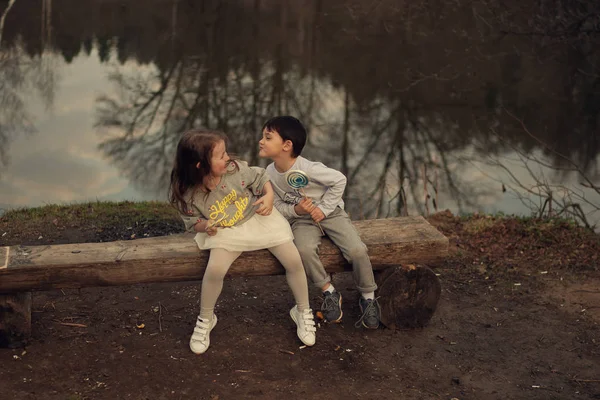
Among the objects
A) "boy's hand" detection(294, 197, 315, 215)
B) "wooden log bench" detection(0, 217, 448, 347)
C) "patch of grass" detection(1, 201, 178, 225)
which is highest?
"boy's hand" detection(294, 197, 315, 215)

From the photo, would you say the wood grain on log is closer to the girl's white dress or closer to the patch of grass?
the girl's white dress

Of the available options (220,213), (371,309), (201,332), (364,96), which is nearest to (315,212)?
(220,213)

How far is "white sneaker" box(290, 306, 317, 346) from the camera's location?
4.59m

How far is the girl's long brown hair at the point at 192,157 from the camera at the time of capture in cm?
424

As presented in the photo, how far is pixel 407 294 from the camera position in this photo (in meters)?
4.83

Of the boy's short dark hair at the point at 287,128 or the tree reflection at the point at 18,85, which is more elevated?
the boy's short dark hair at the point at 287,128

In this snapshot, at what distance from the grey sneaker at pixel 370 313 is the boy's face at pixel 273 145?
110cm

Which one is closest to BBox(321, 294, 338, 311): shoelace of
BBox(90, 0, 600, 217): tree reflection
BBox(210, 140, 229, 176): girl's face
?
BBox(210, 140, 229, 176): girl's face

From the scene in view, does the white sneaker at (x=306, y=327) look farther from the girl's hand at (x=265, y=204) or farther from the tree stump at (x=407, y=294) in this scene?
the girl's hand at (x=265, y=204)

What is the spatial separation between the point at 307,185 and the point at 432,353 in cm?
130

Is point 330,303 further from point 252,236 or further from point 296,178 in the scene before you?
point 296,178

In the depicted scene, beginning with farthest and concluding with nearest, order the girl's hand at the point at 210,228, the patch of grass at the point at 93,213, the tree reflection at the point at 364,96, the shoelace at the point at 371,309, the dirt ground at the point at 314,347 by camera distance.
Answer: the tree reflection at the point at 364,96, the patch of grass at the point at 93,213, the shoelace at the point at 371,309, the girl's hand at the point at 210,228, the dirt ground at the point at 314,347

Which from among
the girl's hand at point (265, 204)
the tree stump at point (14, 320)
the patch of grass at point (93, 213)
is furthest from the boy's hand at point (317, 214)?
the patch of grass at point (93, 213)

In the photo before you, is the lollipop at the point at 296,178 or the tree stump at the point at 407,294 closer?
the lollipop at the point at 296,178
